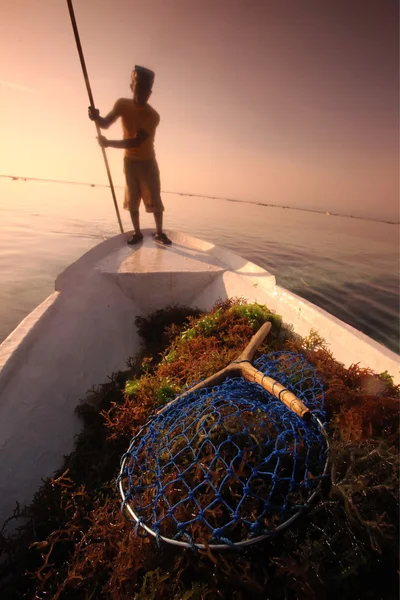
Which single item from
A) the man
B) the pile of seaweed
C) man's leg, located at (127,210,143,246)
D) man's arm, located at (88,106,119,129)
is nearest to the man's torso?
the man

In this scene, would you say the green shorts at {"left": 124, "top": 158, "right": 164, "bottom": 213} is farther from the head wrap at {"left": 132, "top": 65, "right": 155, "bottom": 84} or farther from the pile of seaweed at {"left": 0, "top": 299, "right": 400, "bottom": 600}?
the pile of seaweed at {"left": 0, "top": 299, "right": 400, "bottom": 600}

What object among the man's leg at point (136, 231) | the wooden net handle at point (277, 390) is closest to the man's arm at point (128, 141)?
the man's leg at point (136, 231)

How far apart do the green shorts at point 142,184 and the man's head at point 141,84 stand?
1237 millimetres

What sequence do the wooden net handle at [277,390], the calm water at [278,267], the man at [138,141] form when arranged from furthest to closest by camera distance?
the calm water at [278,267] → the man at [138,141] → the wooden net handle at [277,390]

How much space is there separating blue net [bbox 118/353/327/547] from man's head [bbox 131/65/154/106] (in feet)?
20.9

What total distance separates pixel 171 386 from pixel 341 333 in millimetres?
2227

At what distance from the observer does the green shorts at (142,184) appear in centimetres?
700

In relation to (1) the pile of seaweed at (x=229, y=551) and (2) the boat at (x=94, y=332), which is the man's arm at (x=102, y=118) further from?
(1) the pile of seaweed at (x=229, y=551)

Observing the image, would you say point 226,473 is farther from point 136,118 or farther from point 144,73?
point 144,73

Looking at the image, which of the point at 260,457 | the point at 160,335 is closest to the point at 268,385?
the point at 260,457

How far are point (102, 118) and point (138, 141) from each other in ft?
3.04

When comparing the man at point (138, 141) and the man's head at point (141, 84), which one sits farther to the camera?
the man at point (138, 141)

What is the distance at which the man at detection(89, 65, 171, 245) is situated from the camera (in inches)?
240

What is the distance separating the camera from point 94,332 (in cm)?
466
